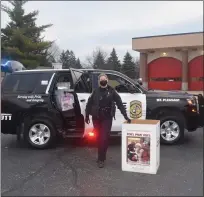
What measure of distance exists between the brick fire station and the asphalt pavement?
75.4 ft

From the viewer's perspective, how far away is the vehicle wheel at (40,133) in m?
7.20

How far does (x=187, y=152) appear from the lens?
678 centimetres

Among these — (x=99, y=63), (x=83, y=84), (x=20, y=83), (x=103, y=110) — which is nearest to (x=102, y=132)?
(x=103, y=110)

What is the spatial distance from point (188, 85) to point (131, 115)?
23.6 meters

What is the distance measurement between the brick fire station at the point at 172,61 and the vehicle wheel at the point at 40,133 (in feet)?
76.6

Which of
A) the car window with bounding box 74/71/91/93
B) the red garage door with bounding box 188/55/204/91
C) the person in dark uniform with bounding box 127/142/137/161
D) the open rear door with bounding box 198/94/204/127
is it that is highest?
the red garage door with bounding box 188/55/204/91

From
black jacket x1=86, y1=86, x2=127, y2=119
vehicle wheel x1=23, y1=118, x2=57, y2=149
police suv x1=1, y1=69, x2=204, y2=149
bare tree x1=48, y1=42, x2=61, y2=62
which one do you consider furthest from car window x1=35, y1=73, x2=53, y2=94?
bare tree x1=48, y1=42, x2=61, y2=62

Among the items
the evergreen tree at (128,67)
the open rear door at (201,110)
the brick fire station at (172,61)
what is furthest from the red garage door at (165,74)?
the open rear door at (201,110)

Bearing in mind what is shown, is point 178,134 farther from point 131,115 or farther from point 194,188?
point 194,188

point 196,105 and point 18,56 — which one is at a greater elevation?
point 18,56

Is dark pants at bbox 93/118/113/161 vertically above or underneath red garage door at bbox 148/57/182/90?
underneath

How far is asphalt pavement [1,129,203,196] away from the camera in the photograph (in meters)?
4.54

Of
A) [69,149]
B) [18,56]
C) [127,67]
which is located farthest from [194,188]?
[127,67]

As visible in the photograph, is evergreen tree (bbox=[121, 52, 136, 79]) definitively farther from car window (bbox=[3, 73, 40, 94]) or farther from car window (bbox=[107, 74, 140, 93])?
car window (bbox=[3, 73, 40, 94])
